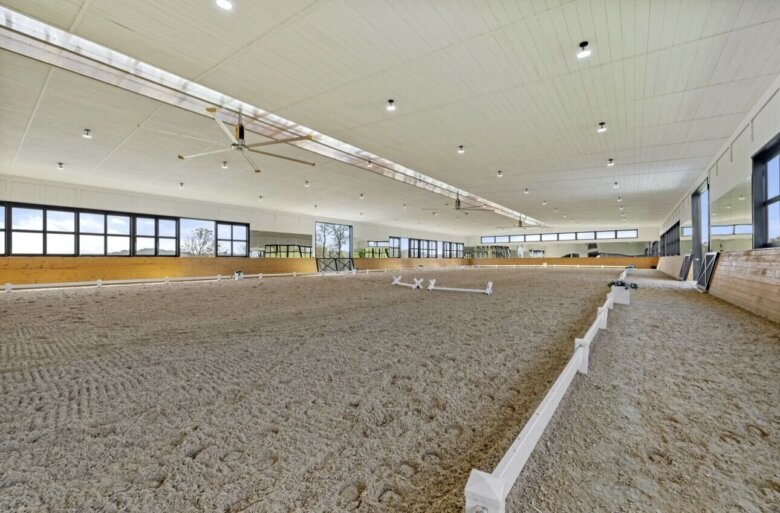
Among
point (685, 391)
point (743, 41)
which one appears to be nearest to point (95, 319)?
point (685, 391)

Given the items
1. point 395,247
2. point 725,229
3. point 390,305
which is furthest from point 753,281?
point 395,247

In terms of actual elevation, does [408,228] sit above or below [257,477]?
above

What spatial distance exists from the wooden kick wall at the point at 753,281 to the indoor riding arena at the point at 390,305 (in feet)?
0.19

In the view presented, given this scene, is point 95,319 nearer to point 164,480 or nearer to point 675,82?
point 164,480

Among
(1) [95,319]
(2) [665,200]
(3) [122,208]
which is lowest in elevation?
(1) [95,319]

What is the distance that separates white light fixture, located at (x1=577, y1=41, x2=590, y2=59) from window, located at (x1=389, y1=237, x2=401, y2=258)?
20.8 m

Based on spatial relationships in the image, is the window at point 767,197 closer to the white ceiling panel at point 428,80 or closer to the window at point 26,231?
the white ceiling panel at point 428,80

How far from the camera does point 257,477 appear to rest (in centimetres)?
118

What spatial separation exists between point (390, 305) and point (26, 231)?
12601mm

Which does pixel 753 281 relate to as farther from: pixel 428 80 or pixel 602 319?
pixel 428 80

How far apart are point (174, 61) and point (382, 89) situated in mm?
2974

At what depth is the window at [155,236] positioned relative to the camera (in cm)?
1221

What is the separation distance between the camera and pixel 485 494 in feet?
2.82

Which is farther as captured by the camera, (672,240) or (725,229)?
(672,240)
